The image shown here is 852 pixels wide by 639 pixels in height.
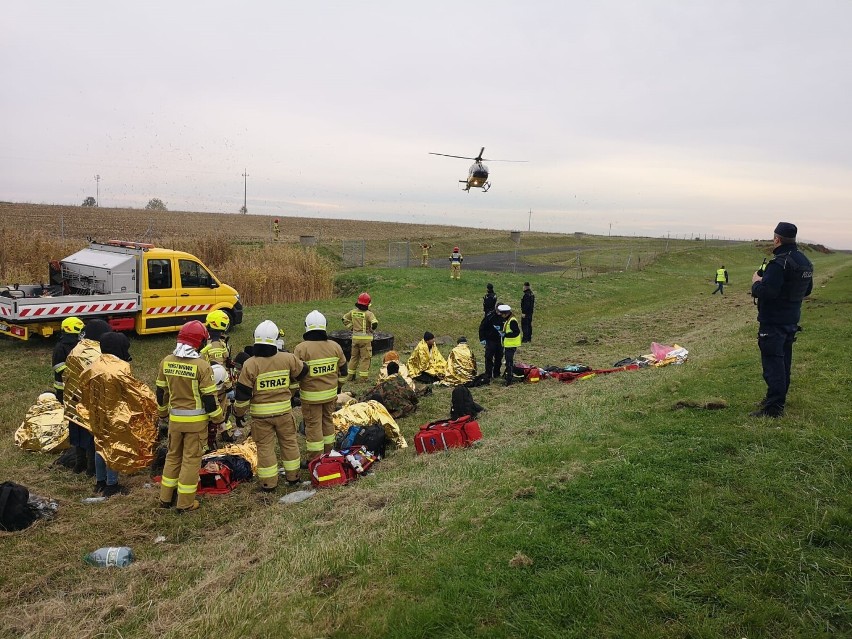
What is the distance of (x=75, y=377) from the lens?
6793mm

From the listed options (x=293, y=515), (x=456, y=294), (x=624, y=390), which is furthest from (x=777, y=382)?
(x=456, y=294)

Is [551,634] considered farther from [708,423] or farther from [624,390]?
[624,390]

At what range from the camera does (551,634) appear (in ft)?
10.9

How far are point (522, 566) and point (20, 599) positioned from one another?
4.15 m

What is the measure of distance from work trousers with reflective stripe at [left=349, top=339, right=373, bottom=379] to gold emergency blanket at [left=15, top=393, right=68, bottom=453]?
5561 mm

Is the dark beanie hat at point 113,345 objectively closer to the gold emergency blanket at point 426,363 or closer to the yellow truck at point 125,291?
the gold emergency blanket at point 426,363

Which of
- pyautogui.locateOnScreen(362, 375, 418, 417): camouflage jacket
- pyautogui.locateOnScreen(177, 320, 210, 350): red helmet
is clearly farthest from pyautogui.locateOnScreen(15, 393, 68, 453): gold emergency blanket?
pyautogui.locateOnScreen(362, 375, 418, 417): camouflage jacket

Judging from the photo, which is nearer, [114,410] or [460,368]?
[114,410]

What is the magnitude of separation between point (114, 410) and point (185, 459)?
3.98 feet

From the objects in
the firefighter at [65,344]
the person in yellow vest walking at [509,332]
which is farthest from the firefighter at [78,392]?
the person in yellow vest walking at [509,332]

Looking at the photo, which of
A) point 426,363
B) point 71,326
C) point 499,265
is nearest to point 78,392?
point 71,326

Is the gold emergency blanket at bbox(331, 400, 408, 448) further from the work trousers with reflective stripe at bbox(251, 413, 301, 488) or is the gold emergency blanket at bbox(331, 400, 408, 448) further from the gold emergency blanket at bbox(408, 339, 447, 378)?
the gold emergency blanket at bbox(408, 339, 447, 378)

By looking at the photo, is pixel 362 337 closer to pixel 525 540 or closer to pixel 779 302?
pixel 779 302

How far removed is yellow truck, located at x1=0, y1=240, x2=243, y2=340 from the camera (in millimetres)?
12508
